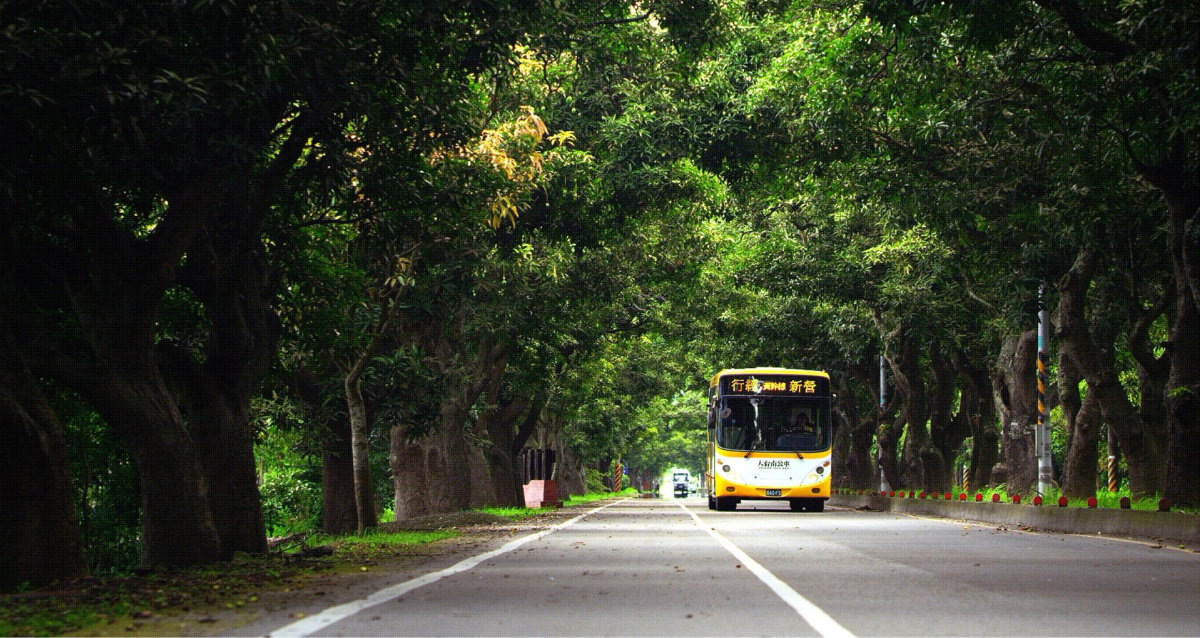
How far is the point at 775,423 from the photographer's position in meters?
35.3

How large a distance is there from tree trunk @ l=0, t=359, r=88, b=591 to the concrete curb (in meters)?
12.8

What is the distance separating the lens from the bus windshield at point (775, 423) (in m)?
35.3

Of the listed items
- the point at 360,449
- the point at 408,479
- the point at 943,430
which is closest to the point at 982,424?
the point at 943,430

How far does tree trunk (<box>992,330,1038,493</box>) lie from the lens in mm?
30500

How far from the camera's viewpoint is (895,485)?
4566cm

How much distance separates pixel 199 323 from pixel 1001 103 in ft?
35.9

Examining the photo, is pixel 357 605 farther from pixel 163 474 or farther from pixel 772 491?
pixel 772 491

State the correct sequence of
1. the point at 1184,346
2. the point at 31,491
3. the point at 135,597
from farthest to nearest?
the point at 1184,346
the point at 31,491
the point at 135,597

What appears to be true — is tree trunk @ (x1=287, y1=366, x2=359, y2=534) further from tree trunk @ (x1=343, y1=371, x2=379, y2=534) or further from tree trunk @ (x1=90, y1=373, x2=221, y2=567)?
tree trunk @ (x1=90, y1=373, x2=221, y2=567)

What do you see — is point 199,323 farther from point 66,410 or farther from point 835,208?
point 835,208

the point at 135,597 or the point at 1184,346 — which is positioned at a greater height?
the point at 1184,346

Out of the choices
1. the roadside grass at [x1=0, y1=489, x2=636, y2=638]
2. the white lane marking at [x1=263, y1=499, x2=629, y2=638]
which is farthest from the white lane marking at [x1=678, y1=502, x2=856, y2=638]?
the roadside grass at [x1=0, y1=489, x2=636, y2=638]

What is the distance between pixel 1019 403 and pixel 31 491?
23.1 metres

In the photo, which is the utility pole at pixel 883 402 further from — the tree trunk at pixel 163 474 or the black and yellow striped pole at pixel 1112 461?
the tree trunk at pixel 163 474
